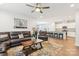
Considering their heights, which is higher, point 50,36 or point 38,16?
point 38,16

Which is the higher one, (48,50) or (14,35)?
(14,35)

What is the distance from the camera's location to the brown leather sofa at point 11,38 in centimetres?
203

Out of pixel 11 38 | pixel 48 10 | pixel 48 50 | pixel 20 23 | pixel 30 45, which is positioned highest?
pixel 48 10

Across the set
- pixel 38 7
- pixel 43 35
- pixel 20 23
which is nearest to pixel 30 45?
pixel 43 35

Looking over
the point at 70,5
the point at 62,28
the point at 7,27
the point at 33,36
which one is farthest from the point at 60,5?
the point at 7,27

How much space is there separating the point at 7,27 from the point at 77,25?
4.62 ft

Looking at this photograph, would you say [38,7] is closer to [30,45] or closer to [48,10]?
[48,10]

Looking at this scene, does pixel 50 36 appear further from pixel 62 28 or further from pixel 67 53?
pixel 67 53

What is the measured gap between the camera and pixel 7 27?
6.69ft

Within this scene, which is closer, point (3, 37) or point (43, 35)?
point (3, 37)

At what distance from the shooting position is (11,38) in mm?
2076

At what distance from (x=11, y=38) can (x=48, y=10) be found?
0.95 m

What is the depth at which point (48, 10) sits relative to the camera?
2.11 meters

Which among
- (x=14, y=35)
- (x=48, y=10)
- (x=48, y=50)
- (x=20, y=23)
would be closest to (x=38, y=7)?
(x=48, y=10)
